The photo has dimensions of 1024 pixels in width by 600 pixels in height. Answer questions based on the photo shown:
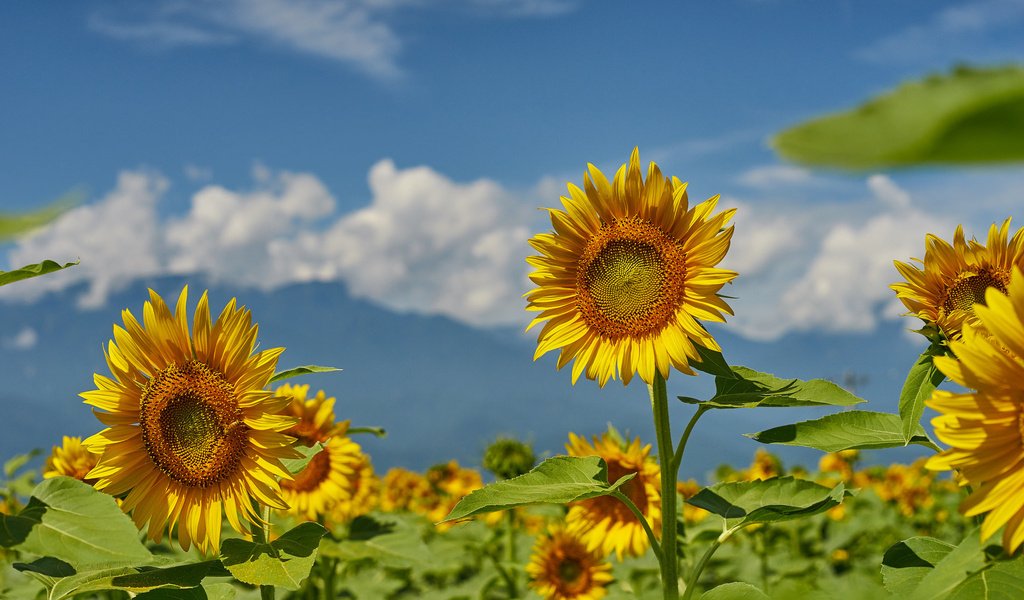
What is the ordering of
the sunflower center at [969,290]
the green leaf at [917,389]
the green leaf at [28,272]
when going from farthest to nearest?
1. the sunflower center at [969,290]
2. the green leaf at [917,389]
3. the green leaf at [28,272]

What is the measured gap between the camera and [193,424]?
2.27 m

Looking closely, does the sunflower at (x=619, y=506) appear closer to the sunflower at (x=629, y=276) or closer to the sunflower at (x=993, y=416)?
the sunflower at (x=629, y=276)

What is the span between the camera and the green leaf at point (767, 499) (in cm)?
208

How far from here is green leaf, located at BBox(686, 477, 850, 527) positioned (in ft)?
6.82

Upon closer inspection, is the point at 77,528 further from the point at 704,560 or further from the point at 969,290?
the point at 969,290

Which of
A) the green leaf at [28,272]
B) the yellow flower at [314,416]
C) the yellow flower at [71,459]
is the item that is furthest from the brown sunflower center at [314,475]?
the green leaf at [28,272]

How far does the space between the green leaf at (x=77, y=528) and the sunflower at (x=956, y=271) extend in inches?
75.1

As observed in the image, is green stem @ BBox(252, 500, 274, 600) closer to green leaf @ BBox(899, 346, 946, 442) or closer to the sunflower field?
the sunflower field

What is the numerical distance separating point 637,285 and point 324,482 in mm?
1962

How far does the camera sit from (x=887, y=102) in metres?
0.38

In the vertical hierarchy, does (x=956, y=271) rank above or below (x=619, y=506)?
above

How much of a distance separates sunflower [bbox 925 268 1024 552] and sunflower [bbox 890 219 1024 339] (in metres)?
0.91

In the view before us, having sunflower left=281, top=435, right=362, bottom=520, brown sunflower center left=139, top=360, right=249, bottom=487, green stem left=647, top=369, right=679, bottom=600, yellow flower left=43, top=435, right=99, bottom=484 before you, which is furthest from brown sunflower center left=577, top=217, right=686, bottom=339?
yellow flower left=43, top=435, right=99, bottom=484

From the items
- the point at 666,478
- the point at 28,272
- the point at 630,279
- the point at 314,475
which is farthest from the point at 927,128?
the point at 314,475
